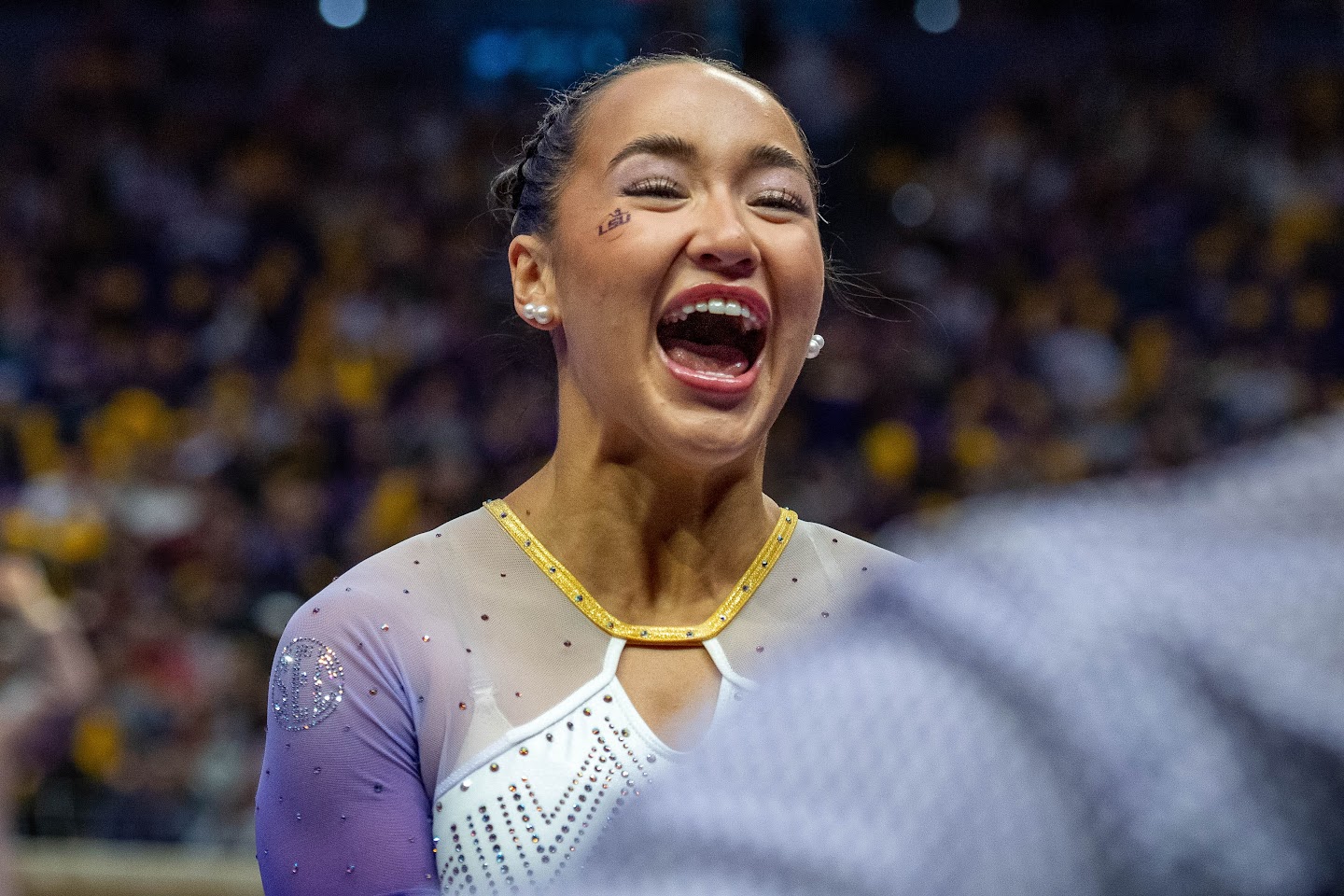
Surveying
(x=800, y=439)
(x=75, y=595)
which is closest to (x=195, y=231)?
(x=75, y=595)

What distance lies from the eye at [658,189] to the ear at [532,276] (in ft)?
0.49

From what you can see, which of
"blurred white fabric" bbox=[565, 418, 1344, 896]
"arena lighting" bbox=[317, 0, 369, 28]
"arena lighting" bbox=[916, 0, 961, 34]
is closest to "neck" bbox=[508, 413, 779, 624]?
"blurred white fabric" bbox=[565, 418, 1344, 896]

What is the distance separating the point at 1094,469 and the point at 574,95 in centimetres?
410

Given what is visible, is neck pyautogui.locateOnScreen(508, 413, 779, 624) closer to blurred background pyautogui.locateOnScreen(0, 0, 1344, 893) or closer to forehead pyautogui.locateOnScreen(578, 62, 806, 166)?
forehead pyautogui.locateOnScreen(578, 62, 806, 166)

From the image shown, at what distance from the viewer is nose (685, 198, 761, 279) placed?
152cm

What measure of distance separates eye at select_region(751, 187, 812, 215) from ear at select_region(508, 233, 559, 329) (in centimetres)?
26

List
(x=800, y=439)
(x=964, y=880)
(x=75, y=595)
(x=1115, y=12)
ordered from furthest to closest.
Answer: (x=1115, y=12) < (x=800, y=439) < (x=75, y=595) < (x=964, y=880)

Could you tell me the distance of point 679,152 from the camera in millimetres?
1571

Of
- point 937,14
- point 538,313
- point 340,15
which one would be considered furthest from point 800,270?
point 340,15

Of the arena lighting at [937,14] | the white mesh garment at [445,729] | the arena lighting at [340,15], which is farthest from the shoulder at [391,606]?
the arena lighting at [340,15]

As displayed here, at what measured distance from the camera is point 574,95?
1.72 meters

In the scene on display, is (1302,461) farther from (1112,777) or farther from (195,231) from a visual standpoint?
(195,231)

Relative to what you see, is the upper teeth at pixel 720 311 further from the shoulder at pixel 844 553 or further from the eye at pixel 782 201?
the shoulder at pixel 844 553

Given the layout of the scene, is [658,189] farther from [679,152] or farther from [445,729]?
[445,729]
